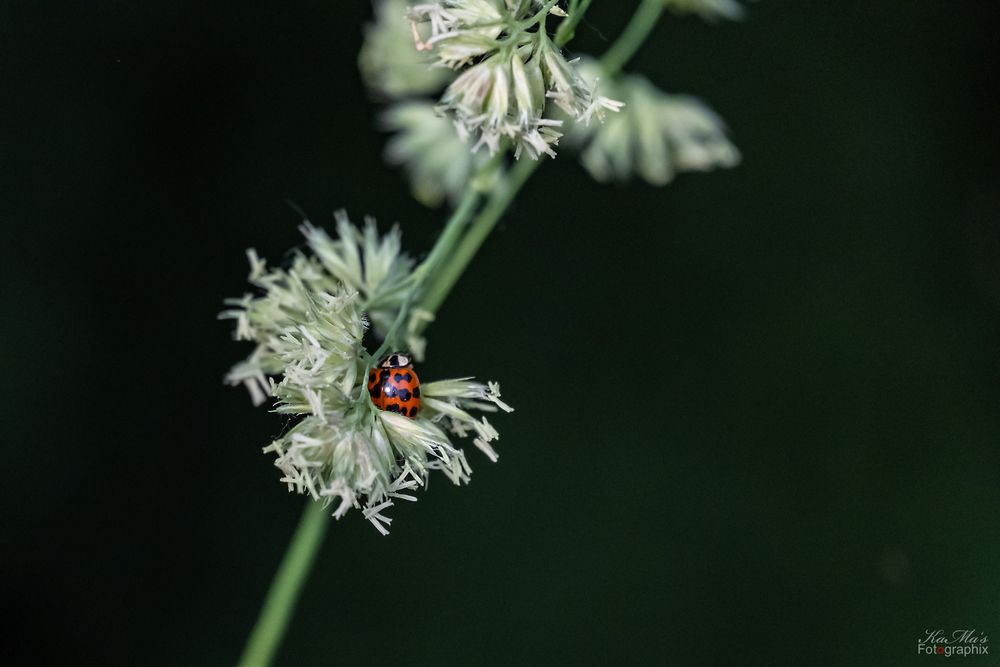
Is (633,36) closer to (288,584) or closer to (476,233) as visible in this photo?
(476,233)

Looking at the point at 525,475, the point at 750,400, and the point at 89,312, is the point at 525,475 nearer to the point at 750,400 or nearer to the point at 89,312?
the point at 750,400

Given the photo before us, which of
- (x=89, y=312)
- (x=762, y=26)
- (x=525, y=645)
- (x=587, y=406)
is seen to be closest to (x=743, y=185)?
(x=762, y=26)

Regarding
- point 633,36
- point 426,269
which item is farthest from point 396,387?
point 633,36

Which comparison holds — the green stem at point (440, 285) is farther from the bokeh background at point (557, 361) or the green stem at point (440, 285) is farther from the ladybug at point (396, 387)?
the bokeh background at point (557, 361)

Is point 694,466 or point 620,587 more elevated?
A: point 694,466

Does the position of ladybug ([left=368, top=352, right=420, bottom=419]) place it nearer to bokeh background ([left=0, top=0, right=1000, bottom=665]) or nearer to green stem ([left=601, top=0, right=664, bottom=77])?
green stem ([left=601, top=0, right=664, bottom=77])

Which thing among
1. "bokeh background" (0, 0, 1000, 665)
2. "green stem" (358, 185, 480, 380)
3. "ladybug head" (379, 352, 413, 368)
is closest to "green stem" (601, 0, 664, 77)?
"green stem" (358, 185, 480, 380)
